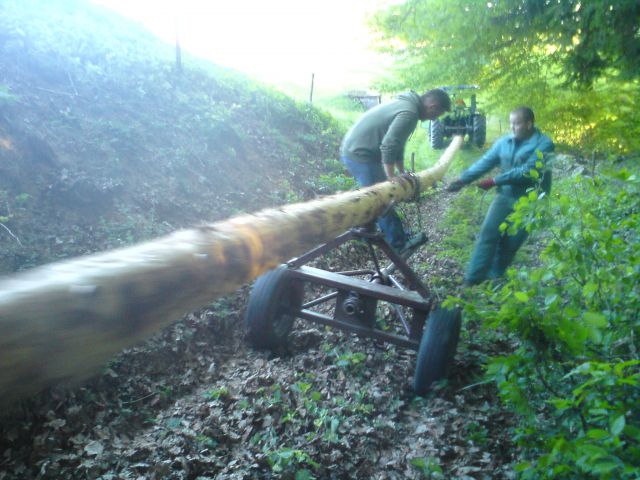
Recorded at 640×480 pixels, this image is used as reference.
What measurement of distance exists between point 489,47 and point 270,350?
18.0 feet

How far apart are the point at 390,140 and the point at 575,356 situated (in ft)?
12.1

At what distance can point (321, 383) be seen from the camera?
181 inches

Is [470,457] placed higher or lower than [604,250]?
lower

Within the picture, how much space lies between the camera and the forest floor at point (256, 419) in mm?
3410

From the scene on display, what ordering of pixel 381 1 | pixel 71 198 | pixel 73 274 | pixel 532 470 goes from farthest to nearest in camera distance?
1. pixel 381 1
2. pixel 71 198
3. pixel 532 470
4. pixel 73 274

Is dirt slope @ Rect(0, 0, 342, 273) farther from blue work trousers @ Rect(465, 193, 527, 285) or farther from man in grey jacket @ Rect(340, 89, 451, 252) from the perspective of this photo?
blue work trousers @ Rect(465, 193, 527, 285)

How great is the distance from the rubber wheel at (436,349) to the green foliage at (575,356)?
940 millimetres

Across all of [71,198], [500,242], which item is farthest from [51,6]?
[500,242]

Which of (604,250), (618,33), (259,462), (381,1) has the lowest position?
(259,462)

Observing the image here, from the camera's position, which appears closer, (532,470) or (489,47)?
(532,470)

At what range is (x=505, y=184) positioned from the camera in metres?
6.34

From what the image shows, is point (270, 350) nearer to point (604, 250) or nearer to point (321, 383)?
point (321, 383)

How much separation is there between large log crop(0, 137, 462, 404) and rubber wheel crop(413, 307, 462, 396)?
2.14m

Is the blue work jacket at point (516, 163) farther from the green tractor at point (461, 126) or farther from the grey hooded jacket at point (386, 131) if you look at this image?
the green tractor at point (461, 126)
